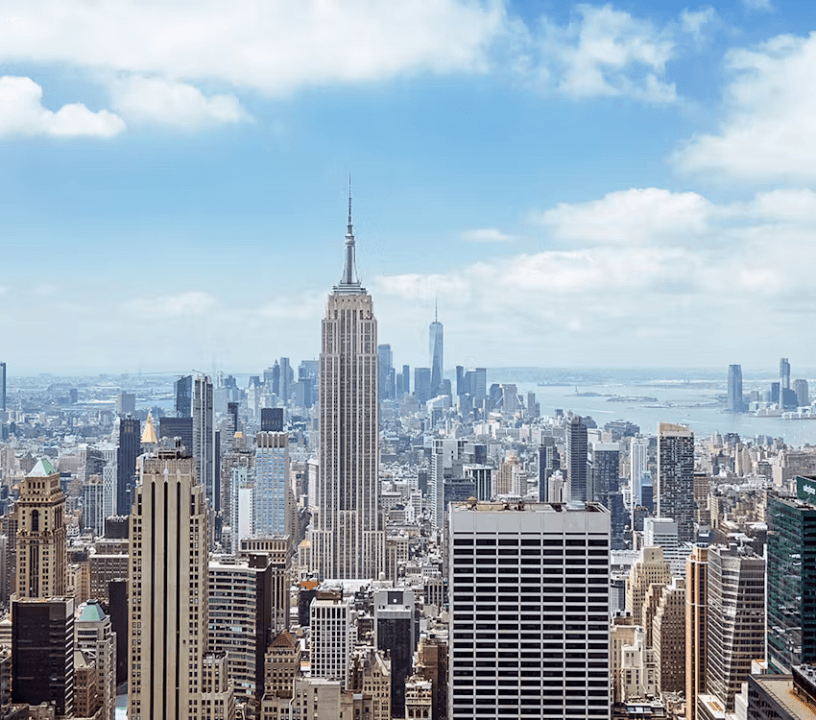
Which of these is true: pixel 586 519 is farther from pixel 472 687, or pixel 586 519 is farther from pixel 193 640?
pixel 193 640

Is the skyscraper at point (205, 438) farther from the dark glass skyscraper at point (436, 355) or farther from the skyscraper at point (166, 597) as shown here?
the dark glass skyscraper at point (436, 355)

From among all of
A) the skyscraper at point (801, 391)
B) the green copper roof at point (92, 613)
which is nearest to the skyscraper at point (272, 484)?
the green copper roof at point (92, 613)

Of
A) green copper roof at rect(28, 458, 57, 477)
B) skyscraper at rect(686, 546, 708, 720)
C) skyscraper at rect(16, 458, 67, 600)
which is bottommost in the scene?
skyscraper at rect(686, 546, 708, 720)

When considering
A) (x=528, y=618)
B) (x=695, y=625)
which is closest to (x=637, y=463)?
(x=695, y=625)

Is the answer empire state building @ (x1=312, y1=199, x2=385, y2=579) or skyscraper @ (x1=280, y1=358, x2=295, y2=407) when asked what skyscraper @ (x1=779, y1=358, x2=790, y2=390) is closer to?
skyscraper @ (x1=280, y1=358, x2=295, y2=407)

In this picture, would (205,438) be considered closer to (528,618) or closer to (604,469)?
(604,469)

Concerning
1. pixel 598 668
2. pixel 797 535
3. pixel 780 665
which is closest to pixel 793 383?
pixel 797 535

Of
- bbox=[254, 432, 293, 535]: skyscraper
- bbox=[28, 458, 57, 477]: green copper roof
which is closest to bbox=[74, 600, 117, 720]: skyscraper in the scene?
bbox=[28, 458, 57, 477]: green copper roof
